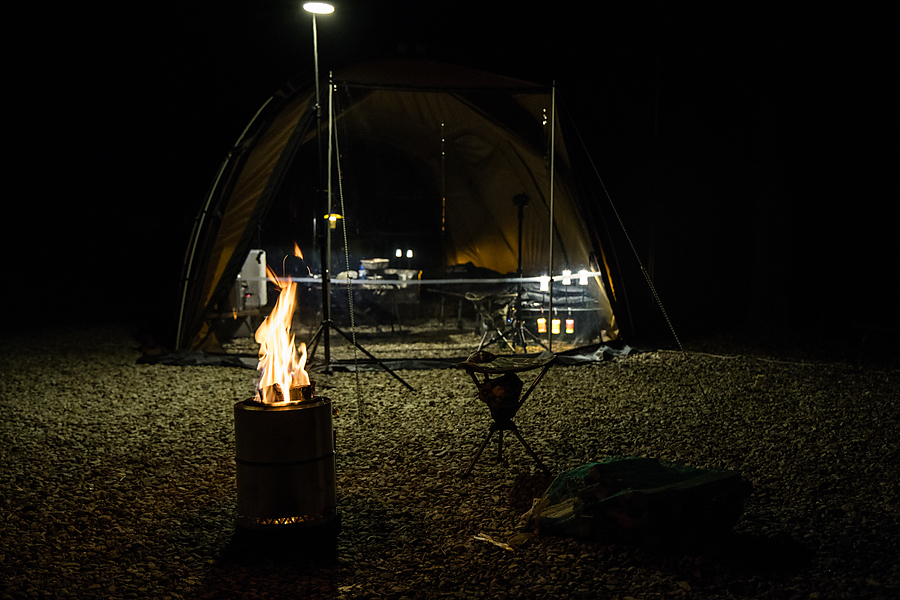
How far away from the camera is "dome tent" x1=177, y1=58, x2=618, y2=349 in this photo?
23.1ft

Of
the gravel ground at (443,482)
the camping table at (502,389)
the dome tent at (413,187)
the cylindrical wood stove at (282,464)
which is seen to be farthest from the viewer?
the dome tent at (413,187)

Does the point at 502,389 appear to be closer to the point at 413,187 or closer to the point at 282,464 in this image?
the point at 282,464

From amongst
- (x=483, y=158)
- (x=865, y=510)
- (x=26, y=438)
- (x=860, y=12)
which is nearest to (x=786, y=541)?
(x=865, y=510)

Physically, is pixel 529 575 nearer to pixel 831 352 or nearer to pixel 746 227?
pixel 831 352

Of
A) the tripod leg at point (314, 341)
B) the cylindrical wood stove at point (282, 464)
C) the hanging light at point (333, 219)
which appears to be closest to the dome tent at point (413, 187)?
the hanging light at point (333, 219)

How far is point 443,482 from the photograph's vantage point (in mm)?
3658

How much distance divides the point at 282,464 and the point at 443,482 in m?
1.17

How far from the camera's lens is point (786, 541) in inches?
111

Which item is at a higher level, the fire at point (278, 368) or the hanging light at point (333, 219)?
the hanging light at point (333, 219)

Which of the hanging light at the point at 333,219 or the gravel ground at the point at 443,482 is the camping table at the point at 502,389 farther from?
the hanging light at the point at 333,219

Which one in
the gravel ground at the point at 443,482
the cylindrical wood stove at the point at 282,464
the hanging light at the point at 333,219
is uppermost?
the hanging light at the point at 333,219

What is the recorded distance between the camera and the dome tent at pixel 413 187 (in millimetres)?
7039

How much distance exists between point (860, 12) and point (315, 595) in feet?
36.4

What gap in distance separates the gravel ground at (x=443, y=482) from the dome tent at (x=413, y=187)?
1438mm
